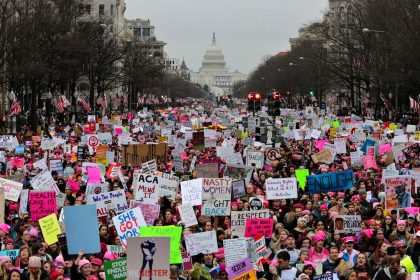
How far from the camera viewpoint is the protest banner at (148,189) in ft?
64.0

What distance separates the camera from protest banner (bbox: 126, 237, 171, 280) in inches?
498

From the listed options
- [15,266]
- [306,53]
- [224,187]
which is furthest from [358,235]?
[306,53]

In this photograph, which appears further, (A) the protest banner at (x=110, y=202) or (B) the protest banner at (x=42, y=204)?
Result: (B) the protest banner at (x=42, y=204)

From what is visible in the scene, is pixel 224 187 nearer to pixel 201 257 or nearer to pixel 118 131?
pixel 201 257

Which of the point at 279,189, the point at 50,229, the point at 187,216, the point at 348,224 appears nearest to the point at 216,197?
the point at 187,216

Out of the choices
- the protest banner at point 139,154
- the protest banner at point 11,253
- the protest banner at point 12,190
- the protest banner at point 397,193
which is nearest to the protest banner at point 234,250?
the protest banner at point 11,253

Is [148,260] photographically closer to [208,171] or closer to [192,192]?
[192,192]

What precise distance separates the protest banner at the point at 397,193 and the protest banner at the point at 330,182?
2523 millimetres

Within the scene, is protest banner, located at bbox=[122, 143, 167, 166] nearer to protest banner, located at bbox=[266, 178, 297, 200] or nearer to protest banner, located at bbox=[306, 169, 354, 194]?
A: protest banner, located at bbox=[306, 169, 354, 194]

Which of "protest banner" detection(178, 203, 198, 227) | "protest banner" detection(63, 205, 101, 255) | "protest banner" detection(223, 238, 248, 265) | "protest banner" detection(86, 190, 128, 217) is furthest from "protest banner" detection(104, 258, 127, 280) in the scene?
"protest banner" detection(86, 190, 128, 217)

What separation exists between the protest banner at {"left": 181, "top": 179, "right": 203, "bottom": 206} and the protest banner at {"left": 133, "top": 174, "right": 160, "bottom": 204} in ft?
1.36

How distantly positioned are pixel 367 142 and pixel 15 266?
1895 centimetres

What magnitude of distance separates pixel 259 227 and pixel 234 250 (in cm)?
239

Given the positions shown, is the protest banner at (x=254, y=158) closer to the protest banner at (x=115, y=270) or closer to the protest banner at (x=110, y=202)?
the protest banner at (x=110, y=202)
